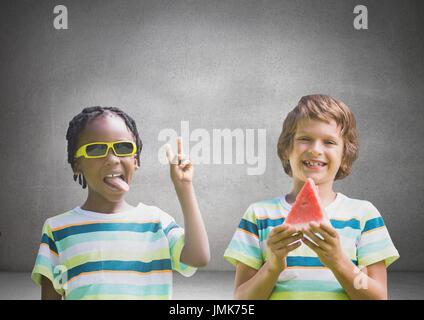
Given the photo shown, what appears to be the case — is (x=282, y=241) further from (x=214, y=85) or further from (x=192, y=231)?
(x=214, y=85)

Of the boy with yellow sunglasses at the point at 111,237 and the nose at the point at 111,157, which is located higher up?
the nose at the point at 111,157

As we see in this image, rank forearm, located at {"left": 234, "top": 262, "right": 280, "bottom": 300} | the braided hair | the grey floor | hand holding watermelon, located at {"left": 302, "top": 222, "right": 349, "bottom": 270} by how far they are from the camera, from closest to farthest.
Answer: hand holding watermelon, located at {"left": 302, "top": 222, "right": 349, "bottom": 270} → forearm, located at {"left": 234, "top": 262, "right": 280, "bottom": 300} → the braided hair → the grey floor

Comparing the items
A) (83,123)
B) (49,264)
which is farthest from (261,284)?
(83,123)

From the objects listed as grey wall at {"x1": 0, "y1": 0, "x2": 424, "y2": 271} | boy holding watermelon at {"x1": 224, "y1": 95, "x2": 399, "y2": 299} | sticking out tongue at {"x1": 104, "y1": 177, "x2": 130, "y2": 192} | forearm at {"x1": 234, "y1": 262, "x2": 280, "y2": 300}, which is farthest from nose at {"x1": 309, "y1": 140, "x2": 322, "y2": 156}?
grey wall at {"x1": 0, "y1": 0, "x2": 424, "y2": 271}

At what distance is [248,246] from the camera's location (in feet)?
5.82

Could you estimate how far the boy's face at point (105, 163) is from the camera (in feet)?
5.84

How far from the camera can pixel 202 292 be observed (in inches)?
213

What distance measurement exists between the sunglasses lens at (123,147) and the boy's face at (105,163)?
0.7 inches

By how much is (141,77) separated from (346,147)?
547cm

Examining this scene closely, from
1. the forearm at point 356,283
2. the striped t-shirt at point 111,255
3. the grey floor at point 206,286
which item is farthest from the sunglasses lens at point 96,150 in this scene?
the grey floor at point 206,286

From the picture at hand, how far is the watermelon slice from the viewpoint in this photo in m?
Result: 1.58

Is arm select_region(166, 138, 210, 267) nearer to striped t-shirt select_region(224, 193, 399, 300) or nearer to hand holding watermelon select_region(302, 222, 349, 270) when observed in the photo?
striped t-shirt select_region(224, 193, 399, 300)

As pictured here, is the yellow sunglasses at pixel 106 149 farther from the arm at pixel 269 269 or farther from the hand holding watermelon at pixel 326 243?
the hand holding watermelon at pixel 326 243

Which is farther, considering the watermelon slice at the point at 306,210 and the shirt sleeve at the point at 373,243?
the shirt sleeve at the point at 373,243
